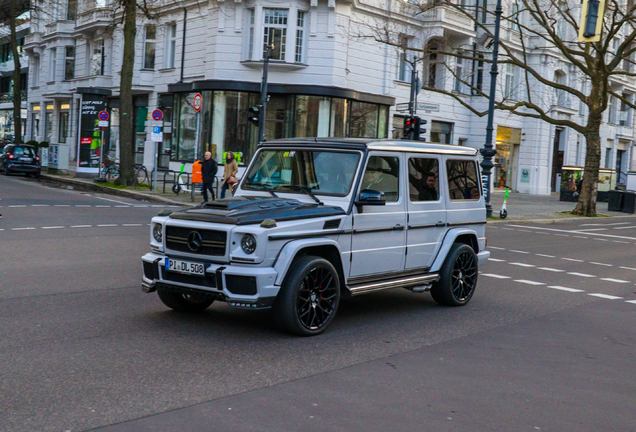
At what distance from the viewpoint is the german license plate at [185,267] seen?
21.5ft

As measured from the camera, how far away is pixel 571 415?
495 cm

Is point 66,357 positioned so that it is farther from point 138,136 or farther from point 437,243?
point 138,136

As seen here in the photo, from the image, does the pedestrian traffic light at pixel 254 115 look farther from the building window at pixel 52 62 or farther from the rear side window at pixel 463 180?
the building window at pixel 52 62

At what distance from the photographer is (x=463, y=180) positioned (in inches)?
353

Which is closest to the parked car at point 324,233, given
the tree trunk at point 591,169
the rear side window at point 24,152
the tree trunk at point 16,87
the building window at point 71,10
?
the tree trunk at point 591,169

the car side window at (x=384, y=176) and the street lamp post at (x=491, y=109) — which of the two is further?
the street lamp post at (x=491, y=109)

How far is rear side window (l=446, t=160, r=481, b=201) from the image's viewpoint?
8750mm

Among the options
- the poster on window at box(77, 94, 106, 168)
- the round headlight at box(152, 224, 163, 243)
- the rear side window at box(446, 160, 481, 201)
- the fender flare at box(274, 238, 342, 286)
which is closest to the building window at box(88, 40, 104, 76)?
the poster on window at box(77, 94, 106, 168)

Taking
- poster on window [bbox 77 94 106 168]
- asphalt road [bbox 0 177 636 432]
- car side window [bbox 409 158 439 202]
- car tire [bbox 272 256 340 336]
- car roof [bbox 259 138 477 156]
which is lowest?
asphalt road [bbox 0 177 636 432]

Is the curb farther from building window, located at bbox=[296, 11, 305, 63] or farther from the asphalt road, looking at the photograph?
the asphalt road

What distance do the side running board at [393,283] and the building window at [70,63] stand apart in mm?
43391

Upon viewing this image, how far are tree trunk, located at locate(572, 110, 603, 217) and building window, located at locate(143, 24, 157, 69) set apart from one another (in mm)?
21138

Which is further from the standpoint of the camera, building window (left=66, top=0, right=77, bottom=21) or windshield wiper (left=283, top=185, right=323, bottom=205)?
building window (left=66, top=0, right=77, bottom=21)

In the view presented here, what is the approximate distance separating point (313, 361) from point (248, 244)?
1.14m
